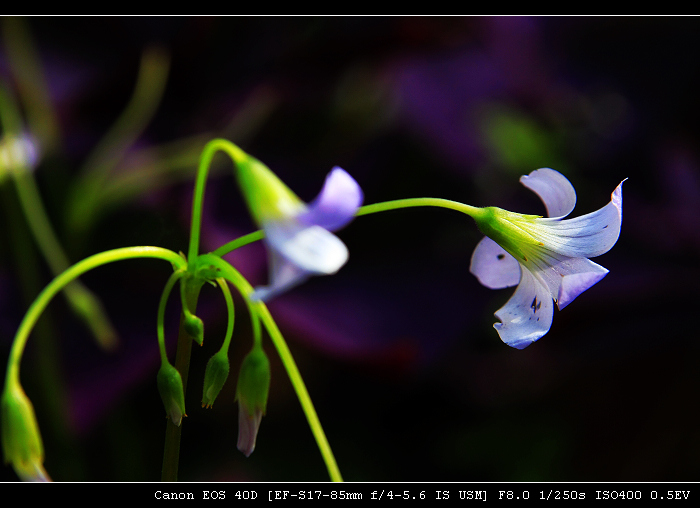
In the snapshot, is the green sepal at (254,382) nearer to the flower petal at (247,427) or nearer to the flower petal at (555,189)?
the flower petal at (247,427)

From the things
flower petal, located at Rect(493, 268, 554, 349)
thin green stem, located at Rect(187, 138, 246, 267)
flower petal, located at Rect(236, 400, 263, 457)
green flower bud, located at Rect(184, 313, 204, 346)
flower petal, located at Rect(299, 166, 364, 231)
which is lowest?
flower petal, located at Rect(236, 400, 263, 457)

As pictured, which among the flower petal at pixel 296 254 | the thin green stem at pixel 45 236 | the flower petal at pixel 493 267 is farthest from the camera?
the thin green stem at pixel 45 236

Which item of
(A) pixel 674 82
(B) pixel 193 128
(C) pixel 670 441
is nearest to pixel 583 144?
(A) pixel 674 82

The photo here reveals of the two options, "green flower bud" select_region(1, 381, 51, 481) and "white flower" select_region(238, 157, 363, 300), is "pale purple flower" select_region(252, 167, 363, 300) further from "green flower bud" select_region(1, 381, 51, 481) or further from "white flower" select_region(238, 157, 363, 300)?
"green flower bud" select_region(1, 381, 51, 481)

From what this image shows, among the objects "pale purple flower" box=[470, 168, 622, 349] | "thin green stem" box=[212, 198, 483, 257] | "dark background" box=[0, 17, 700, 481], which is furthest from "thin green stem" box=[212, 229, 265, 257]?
"dark background" box=[0, 17, 700, 481]

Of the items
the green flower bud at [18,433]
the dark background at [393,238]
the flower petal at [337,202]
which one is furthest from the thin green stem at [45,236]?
the flower petal at [337,202]

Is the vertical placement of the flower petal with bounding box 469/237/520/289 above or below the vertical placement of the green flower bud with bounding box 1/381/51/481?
above

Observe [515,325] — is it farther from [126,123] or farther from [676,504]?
[126,123]
